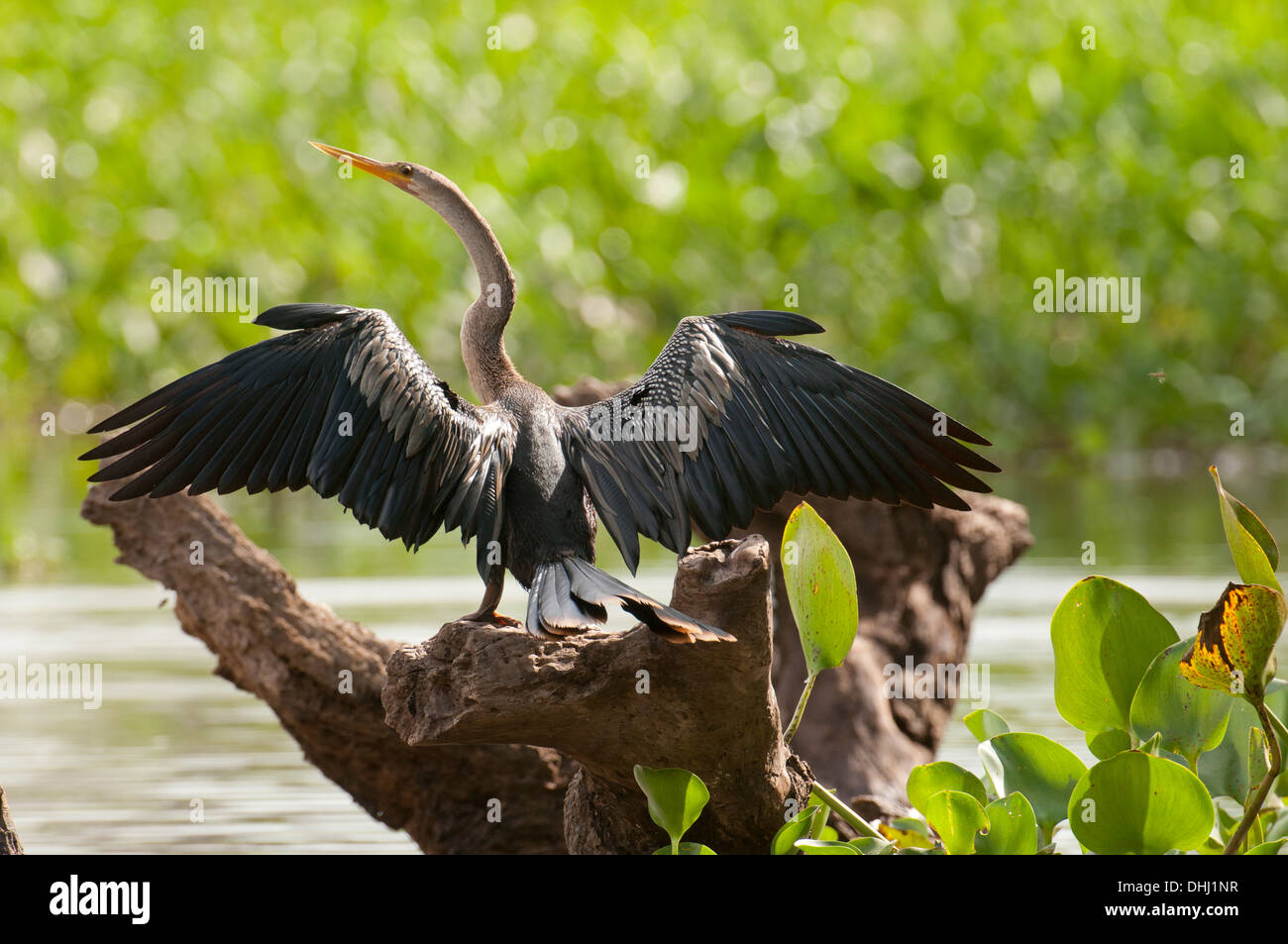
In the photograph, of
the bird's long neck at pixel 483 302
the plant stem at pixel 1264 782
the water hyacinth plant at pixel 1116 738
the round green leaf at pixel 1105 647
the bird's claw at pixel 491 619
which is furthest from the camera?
the bird's long neck at pixel 483 302

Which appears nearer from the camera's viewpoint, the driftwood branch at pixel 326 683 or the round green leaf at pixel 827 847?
the round green leaf at pixel 827 847

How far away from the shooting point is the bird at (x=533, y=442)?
3.21 meters

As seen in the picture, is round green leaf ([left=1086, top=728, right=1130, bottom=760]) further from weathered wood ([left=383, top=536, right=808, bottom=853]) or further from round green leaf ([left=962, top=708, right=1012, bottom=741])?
weathered wood ([left=383, top=536, right=808, bottom=853])

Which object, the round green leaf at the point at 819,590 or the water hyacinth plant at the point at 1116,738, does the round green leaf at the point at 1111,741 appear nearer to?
the water hyacinth plant at the point at 1116,738

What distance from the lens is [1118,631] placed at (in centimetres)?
338

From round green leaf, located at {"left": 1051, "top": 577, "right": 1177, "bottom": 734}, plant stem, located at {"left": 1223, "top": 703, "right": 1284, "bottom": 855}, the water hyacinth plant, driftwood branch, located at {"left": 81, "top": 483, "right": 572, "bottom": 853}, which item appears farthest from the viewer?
driftwood branch, located at {"left": 81, "top": 483, "right": 572, "bottom": 853}

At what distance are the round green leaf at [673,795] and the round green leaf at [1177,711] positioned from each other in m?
0.80

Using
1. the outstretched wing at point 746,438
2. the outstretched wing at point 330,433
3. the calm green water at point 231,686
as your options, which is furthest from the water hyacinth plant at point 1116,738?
the calm green water at point 231,686

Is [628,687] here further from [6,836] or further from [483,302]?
[6,836]

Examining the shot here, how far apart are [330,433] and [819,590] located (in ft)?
2.94

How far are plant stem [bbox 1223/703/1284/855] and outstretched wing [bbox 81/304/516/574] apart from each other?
52.9 inches

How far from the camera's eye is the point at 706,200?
11.5 metres

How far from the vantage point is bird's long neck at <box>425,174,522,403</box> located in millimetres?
3574

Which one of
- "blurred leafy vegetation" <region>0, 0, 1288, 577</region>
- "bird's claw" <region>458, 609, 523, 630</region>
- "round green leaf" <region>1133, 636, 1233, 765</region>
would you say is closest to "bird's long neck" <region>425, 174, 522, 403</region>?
"bird's claw" <region>458, 609, 523, 630</region>
